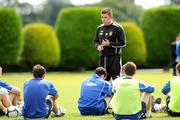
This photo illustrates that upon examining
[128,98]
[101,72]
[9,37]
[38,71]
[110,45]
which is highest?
[110,45]

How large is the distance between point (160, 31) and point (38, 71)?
3485 centimetres

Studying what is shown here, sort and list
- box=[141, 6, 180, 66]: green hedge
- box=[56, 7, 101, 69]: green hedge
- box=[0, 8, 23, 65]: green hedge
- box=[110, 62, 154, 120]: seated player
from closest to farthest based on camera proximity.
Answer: box=[110, 62, 154, 120]: seated player < box=[0, 8, 23, 65]: green hedge < box=[56, 7, 101, 69]: green hedge < box=[141, 6, 180, 66]: green hedge

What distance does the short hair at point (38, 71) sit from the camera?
11234 millimetres

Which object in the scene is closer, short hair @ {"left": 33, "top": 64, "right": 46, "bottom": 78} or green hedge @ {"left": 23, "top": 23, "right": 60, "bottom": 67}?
short hair @ {"left": 33, "top": 64, "right": 46, "bottom": 78}

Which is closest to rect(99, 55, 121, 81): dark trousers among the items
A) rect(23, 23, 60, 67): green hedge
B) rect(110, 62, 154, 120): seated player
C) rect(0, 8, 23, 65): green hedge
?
rect(110, 62, 154, 120): seated player

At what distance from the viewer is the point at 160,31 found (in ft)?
149

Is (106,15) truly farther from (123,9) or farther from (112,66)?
(123,9)

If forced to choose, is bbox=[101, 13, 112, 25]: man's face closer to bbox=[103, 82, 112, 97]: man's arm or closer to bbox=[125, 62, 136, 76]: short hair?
bbox=[103, 82, 112, 97]: man's arm

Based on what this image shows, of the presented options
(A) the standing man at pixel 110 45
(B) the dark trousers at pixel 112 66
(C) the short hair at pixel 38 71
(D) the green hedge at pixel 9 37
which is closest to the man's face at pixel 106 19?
(A) the standing man at pixel 110 45

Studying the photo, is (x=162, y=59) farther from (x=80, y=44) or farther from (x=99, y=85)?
(x=99, y=85)

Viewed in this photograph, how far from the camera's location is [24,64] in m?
42.3

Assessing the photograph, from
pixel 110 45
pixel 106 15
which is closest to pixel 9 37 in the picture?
pixel 110 45

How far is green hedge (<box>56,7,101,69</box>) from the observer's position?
141 ft

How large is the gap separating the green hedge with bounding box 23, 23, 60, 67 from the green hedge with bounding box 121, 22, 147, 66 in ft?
17.0
